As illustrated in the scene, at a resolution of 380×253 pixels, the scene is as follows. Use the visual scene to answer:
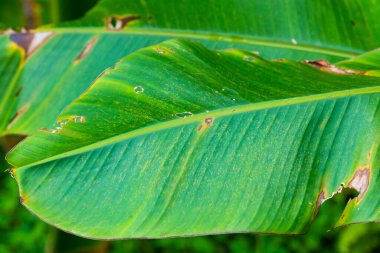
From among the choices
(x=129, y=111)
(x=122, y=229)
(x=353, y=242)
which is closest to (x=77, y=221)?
(x=122, y=229)

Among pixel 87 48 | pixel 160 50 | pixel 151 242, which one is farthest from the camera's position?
pixel 151 242

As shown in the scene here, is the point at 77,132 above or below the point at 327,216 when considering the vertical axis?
above

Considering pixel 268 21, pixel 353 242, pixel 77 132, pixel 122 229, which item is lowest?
pixel 353 242

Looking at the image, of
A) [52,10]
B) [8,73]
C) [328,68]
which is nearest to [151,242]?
[52,10]

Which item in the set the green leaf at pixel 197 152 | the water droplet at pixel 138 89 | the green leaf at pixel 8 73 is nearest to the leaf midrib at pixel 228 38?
the green leaf at pixel 8 73

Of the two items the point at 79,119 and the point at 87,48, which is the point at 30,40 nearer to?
the point at 87,48

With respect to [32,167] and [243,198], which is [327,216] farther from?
[32,167]
